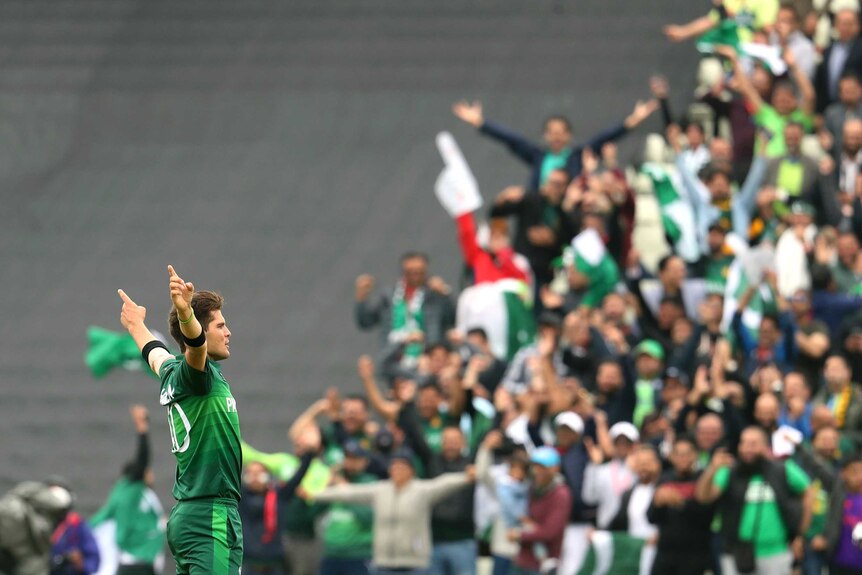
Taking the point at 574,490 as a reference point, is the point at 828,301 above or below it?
above

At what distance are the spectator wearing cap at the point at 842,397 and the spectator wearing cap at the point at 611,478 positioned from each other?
1.20 metres

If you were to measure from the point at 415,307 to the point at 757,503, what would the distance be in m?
3.57

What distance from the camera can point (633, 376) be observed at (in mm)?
12562

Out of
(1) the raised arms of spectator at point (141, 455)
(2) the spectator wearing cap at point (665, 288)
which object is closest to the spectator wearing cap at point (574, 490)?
(2) the spectator wearing cap at point (665, 288)

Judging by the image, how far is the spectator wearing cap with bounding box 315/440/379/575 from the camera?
508 inches

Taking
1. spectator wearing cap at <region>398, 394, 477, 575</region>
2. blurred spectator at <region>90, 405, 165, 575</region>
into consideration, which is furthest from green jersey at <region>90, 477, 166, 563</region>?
spectator wearing cap at <region>398, 394, 477, 575</region>

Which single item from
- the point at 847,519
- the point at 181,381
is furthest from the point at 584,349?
the point at 181,381

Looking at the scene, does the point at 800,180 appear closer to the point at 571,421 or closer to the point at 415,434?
the point at 571,421

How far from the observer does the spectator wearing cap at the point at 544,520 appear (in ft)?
39.2

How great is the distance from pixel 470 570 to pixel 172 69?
866 cm

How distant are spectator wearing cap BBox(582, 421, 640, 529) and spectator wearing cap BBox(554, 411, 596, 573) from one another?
0.04 m

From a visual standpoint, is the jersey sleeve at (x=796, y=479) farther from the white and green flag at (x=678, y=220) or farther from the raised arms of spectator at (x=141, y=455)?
the raised arms of spectator at (x=141, y=455)

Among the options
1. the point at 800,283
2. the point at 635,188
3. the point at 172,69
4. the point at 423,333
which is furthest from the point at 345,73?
the point at 800,283

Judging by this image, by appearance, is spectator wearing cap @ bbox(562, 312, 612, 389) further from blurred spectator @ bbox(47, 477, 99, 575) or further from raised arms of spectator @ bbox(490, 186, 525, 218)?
blurred spectator @ bbox(47, 477, 99, 575)
